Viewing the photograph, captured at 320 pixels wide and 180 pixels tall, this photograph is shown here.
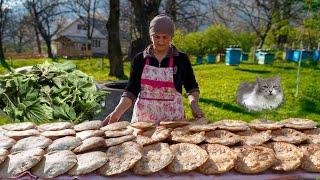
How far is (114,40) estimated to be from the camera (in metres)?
12.8

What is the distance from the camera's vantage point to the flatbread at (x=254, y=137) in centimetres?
210

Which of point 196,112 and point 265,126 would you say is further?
point 196,112

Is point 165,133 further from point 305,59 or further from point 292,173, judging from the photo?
point 305,59

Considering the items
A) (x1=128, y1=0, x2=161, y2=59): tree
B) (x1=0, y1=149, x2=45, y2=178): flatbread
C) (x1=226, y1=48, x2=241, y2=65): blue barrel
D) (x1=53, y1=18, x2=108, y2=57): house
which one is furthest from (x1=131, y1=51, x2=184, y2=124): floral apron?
(x1=53, y1=18, x2=108, y2=57): house

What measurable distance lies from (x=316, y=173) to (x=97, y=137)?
1.12m

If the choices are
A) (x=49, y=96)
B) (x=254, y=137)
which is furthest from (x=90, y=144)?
(x=49, y=96)

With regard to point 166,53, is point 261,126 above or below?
below

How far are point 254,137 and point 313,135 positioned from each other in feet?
1.21

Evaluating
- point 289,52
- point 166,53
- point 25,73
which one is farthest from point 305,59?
point 166,53

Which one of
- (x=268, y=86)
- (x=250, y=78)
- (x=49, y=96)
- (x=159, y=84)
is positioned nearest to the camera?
(x=159, y=84)

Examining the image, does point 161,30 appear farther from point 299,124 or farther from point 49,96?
point 49,96

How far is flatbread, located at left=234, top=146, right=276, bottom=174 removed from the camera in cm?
193

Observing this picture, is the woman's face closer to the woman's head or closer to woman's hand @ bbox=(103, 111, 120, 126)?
the woman's head

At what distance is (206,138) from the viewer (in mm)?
2129
